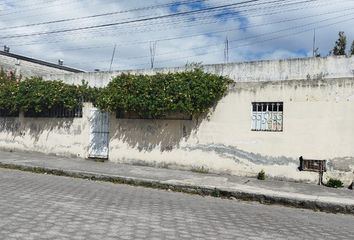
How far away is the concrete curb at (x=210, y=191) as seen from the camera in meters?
8.85

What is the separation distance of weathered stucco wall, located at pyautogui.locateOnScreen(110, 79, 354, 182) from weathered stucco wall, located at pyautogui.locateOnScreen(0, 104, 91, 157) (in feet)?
5.95

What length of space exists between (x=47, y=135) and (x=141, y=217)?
10027 mm

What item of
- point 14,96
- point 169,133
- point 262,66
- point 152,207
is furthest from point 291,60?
point 14,96

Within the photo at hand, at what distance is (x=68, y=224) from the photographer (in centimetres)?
585

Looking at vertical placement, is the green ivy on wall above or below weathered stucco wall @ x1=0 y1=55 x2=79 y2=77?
below

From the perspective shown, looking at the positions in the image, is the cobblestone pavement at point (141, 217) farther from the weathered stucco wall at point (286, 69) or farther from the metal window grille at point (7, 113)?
the metal window grille at point (7, 113)

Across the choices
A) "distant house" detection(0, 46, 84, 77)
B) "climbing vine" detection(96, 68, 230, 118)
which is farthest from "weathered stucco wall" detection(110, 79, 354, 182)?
"distant house" detection(0, 46, 84, 77)

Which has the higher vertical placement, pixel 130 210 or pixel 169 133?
pixel 169 133

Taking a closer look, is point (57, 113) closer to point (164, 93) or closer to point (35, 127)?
point (35, 127)

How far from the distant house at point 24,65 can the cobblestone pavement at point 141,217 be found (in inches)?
640

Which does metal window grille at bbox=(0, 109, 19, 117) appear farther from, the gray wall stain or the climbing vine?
the gray wall stain

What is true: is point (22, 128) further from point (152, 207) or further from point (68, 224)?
point (68, 224)

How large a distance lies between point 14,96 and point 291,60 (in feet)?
32.3

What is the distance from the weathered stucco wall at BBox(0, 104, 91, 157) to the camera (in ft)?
49.1
